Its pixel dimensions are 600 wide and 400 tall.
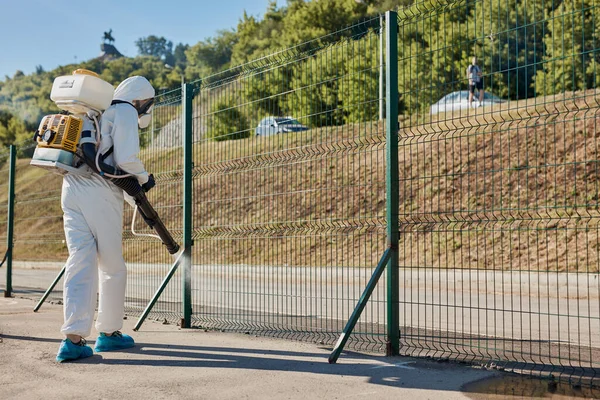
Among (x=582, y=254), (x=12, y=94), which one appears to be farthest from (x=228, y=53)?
(x=582, y=254)

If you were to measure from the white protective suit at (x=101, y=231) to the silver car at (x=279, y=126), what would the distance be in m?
1.63

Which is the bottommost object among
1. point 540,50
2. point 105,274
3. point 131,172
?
point 105,274

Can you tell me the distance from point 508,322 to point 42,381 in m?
6.26

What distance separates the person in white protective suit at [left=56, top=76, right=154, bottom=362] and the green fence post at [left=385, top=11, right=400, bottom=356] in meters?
2.11

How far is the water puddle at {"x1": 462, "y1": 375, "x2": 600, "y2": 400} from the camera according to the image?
4.32 metres

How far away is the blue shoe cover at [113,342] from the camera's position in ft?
20.3

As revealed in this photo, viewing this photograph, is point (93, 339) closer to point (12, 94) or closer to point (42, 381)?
point (42, 381)

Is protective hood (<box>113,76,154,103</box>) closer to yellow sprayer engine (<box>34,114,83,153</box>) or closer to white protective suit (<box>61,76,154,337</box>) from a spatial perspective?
white protective suit (<box>61,76,154,337</box>)

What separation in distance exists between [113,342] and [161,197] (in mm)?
3014

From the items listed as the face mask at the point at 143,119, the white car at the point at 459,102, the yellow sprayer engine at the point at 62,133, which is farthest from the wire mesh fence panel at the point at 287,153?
the yellow sprayer engine at the point at 62,133

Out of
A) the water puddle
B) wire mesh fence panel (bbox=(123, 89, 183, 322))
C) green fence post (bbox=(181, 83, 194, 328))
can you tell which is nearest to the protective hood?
green fence post (bbox=(181, 83, 194, 328))

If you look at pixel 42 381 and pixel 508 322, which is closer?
pixel 42 381

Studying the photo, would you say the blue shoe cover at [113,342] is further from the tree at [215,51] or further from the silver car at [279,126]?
the tree at [215,51]

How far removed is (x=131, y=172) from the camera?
6.01 m
